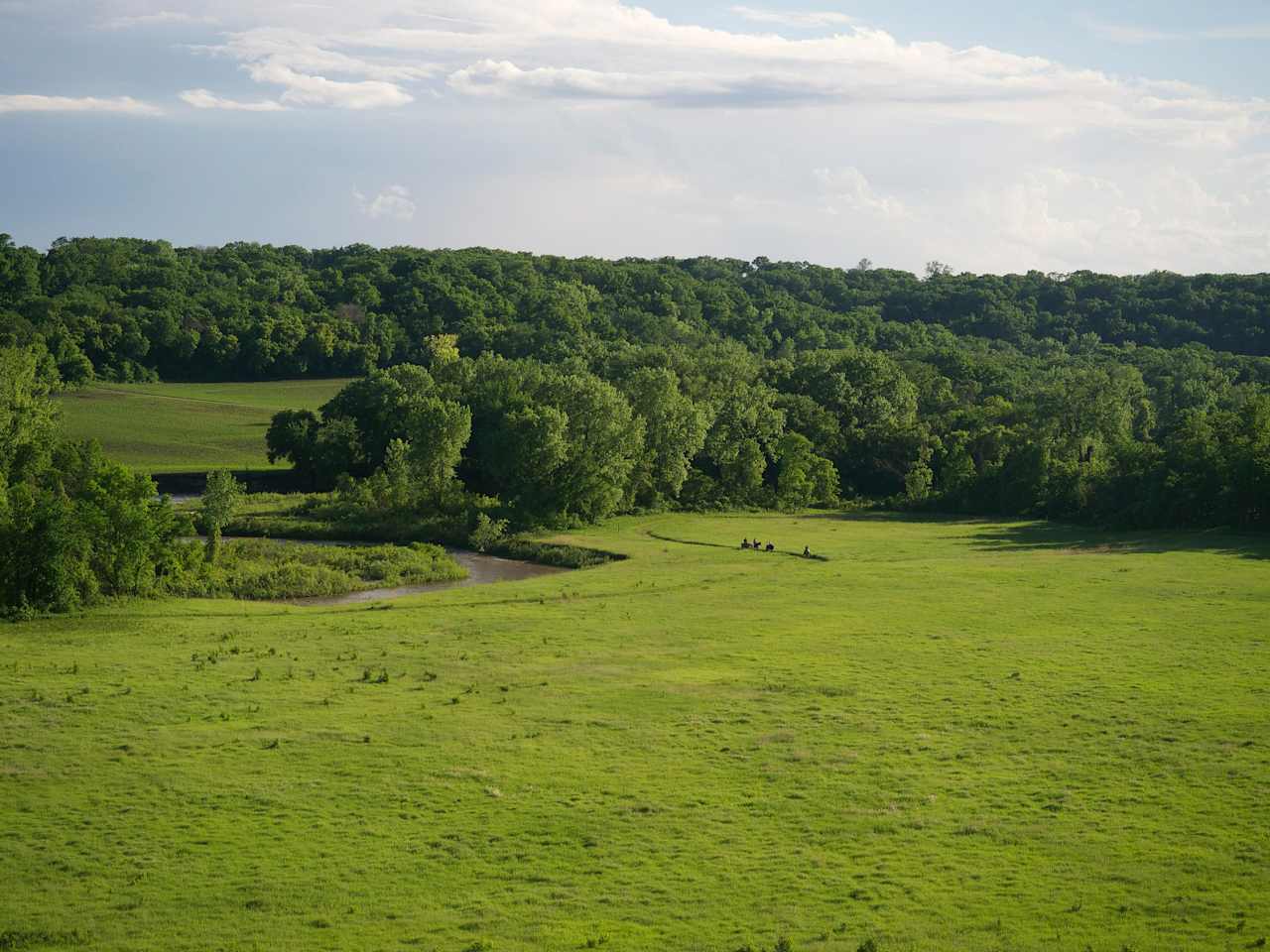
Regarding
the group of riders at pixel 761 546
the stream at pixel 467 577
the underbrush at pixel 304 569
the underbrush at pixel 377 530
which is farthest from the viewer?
the underbrush at pixel 377 530

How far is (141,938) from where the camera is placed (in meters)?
21.7

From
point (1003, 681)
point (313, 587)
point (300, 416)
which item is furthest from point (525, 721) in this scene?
point (300, 416)

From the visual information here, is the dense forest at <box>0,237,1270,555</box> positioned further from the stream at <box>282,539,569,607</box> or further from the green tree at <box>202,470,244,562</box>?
the green tree at <box>202,470,244,562</box>

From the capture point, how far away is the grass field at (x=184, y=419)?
337 ft

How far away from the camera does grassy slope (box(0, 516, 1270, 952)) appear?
22922 millimetres

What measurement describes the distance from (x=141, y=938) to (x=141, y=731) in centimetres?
1133

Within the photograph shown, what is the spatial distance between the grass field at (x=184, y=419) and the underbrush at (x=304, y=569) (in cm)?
3846

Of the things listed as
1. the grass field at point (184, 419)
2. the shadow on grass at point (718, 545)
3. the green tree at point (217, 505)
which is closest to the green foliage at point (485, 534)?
the shadow on grass at point (718, 545)

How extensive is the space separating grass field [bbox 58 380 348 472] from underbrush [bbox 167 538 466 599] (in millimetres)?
38463

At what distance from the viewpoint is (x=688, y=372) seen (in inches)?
3853

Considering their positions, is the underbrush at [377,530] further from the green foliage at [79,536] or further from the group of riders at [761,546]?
the green foliage at [79,536]

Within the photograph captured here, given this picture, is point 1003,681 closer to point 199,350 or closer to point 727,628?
point 727,628

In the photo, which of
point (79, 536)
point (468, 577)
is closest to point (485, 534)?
point (468, 577)

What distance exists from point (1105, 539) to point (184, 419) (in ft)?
270
